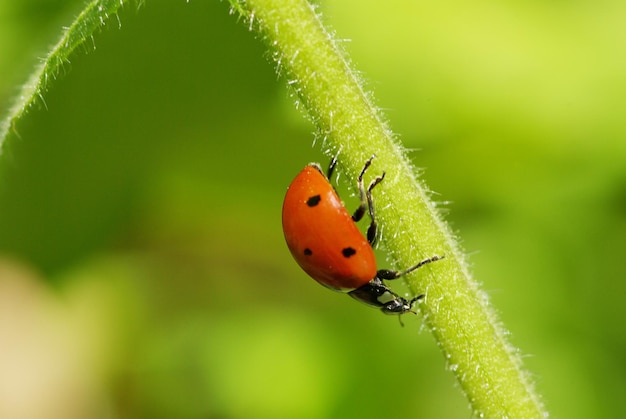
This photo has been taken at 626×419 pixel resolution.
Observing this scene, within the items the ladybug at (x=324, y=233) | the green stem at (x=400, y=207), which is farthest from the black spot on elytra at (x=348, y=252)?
the green stem at (x=400, y=207)

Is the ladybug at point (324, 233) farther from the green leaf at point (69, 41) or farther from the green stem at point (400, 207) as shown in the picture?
the green leaf at point (69, 41)

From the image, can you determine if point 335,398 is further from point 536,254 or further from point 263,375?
point 536,254

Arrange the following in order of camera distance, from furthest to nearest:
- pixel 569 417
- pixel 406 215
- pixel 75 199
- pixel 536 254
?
pixel 75 199 → pixel 536 254 → pixel 569 417 → pixel 406 215

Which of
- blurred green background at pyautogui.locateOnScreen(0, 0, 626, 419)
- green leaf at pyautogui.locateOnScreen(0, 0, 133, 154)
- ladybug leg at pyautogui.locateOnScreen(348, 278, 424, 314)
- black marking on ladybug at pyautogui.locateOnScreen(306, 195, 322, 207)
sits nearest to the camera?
green leaf at pyautogui.locateOnScreen(0, 0, 133, 154)

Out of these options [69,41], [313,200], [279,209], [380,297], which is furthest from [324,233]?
[279,209]

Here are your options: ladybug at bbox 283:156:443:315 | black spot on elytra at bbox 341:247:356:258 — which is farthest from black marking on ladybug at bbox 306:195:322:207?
black spot on elytra at bbox 341:247:356:258

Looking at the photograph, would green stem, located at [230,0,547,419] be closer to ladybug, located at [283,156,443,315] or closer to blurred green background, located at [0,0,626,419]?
ladybug, located at [283,156,443,315]

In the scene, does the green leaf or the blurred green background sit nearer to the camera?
the green leaf

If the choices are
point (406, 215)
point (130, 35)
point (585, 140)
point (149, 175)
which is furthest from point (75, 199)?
point (406, 215)
